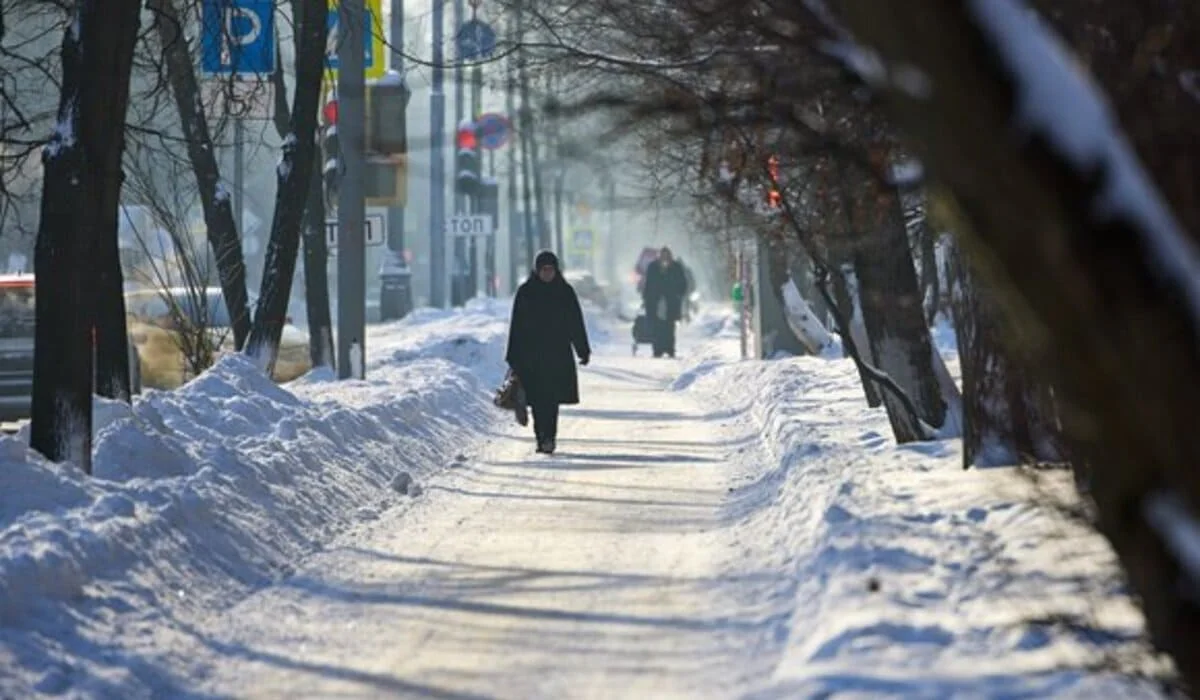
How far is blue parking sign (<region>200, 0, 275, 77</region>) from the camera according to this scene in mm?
17109

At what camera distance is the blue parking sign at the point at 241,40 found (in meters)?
17.1

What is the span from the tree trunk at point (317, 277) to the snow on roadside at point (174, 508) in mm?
4166

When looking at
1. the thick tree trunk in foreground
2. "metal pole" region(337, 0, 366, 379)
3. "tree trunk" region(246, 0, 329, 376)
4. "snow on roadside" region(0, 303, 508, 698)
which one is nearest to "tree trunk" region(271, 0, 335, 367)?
"metal pole" region(337, 0, 366, 379)

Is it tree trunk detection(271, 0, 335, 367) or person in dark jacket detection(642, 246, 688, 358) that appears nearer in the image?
tree trunk detection(271, 0, 335, 367)

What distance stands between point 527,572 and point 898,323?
4484 millimetres

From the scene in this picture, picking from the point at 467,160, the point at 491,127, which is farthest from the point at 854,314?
the point at 467,160

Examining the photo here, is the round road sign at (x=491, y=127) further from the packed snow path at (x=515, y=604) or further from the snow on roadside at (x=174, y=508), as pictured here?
the packed snow path at (x=515, y=604)

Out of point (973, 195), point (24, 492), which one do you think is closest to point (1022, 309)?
point (973, 195)

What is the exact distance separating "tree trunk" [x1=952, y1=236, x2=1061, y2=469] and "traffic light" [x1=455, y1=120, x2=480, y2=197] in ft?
107

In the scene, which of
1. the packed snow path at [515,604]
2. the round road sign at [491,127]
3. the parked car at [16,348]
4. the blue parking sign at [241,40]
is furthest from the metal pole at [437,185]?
the packed snow path at [515,604]

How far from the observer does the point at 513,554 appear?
11.7 metres

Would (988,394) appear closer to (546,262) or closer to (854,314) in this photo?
(854,314)

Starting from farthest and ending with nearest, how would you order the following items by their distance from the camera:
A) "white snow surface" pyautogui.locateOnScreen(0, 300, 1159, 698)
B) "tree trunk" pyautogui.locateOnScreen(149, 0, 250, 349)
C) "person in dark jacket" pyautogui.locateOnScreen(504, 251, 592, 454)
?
1. "tree trunk" pyautogui.locateOnScreen(149, 0, 250, 349)
2. "person in dark jacket" pyautogui.locateOnScreen(504, 251, 592, 454)
3. "white snow surface" pyautogui.locateOnScreen(0, 300, 1159, 698)

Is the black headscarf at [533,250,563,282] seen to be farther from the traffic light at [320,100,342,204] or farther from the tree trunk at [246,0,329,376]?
the traffic light at [320,100,342,204]
